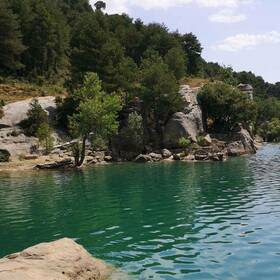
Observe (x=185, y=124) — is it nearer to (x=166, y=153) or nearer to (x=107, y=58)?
(x=166, y=153)

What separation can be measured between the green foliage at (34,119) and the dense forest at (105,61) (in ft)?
17.7

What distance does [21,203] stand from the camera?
34312 mm

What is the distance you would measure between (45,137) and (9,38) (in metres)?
36.3

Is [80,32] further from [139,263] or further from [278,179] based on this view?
[139,263]

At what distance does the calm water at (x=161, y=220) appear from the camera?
1762 centimetres

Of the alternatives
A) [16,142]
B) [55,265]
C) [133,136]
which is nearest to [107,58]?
[133,136]

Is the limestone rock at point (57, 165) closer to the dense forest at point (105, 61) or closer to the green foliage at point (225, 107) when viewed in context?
the dense forest at point (105, 61)

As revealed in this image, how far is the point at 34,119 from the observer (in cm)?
7756

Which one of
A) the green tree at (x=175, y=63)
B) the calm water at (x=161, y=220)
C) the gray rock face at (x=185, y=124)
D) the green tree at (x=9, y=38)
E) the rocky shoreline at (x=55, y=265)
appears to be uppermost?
the green tree at (x=9, y=38)

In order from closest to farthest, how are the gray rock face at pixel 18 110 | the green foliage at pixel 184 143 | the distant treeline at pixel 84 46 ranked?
the green foliage at pixel 184 143 → the gray rock face at pixel 18 110 → the distant treeline at pixel 84 46

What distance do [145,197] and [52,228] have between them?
10.9 m

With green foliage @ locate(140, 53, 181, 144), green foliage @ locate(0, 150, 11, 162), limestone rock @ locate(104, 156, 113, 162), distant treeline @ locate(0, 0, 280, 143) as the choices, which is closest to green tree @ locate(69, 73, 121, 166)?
distant treeline @ locate(0, 0, 280, 143)

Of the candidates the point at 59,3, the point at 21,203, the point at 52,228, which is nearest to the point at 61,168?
the point at 21,203

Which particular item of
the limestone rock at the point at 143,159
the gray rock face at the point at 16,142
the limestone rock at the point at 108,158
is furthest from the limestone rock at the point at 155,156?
the gray rock face at the point at 16,142
